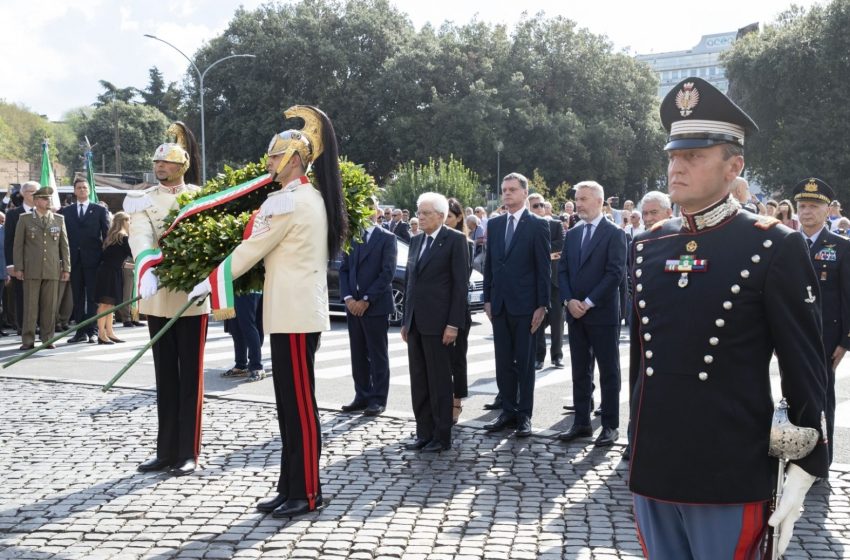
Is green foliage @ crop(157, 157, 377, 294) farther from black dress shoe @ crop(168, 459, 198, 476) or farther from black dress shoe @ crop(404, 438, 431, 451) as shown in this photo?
black dress shoe @ crop(404, 438, 431, 451)

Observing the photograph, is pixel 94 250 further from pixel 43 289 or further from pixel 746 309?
pixel 746 309

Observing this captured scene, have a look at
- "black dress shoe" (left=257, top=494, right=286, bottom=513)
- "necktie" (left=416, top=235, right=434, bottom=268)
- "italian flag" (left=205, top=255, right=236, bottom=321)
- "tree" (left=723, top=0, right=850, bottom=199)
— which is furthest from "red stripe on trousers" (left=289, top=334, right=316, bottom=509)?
"tree" (left=723, top=0, right=850, bottom=199)

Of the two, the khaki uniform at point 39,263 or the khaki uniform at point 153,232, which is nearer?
the khaki uniform at point 153,232

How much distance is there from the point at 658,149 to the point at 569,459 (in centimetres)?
5213

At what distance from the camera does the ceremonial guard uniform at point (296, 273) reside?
558 cm

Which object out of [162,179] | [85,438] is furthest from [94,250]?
[162,179]

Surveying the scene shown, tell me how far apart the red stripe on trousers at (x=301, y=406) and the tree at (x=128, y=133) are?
8792 centimetres

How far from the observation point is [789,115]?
48125 millimetres

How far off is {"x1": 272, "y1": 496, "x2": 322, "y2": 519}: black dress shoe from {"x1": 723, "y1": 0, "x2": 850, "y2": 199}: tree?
44433 millimetres

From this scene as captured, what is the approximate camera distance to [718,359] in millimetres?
2947

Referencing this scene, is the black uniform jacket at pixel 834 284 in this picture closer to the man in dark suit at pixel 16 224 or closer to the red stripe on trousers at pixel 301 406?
the red stripe on trousers at pixel 301 406

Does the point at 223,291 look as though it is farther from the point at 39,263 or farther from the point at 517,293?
the point at 39,263

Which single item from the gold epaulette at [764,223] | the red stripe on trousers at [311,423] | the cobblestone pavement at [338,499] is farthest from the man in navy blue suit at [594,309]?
the gold epaulette at [764,223]

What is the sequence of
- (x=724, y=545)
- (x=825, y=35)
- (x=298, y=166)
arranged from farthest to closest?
(x=825, y=35)
(x=298, y=166)
(x=724, y=545)
